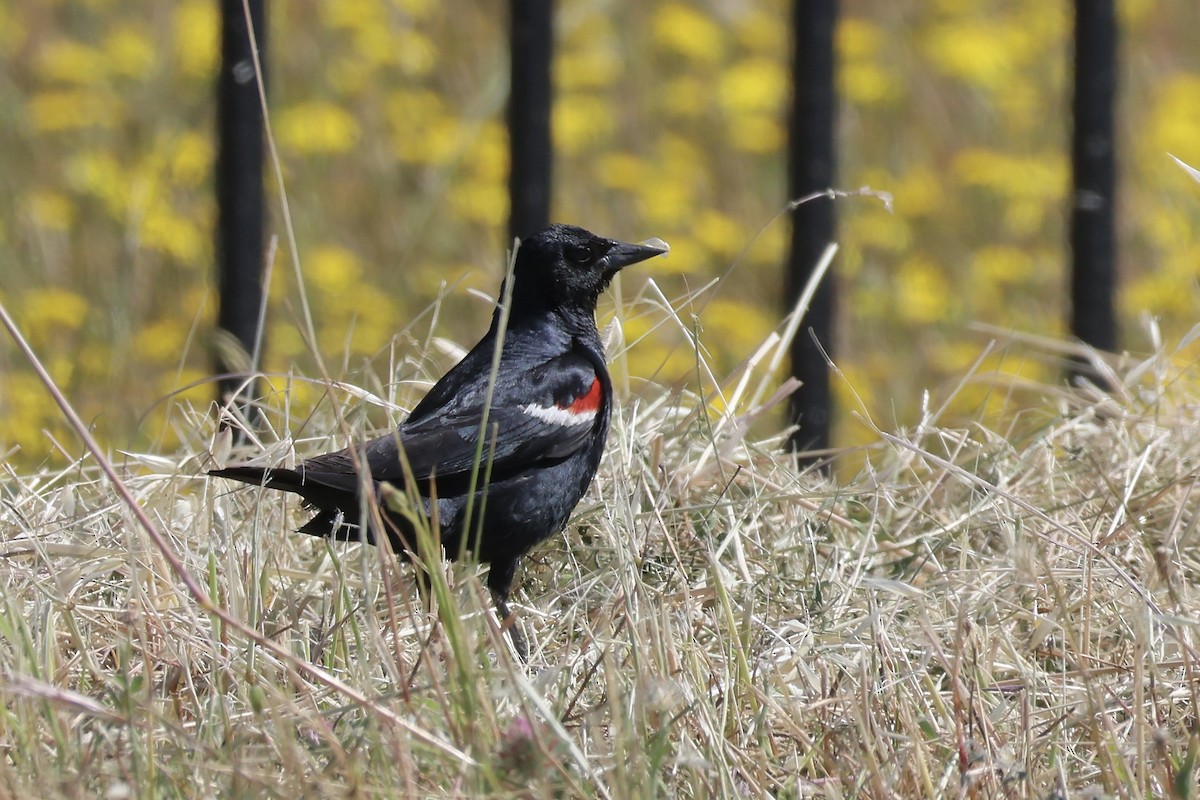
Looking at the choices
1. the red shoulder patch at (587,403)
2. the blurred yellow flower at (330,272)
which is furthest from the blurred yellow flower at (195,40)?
the red shoulder patch at (587,403)

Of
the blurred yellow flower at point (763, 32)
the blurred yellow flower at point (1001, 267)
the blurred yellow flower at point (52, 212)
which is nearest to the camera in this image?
the blurred yellow flower at point (52, 212)

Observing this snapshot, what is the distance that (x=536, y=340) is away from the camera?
3.62 meters

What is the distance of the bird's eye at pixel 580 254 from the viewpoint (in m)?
3.68

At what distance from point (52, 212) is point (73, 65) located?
94 cm

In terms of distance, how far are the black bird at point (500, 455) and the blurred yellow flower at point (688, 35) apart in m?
4.42

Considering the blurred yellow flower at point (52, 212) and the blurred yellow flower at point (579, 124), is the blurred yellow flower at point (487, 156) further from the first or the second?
the blurred yellow flower at point (52, 212)

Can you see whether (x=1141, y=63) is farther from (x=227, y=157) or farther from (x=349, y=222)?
(x=227, y=157)

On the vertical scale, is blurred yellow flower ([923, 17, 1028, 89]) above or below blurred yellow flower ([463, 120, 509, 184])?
above

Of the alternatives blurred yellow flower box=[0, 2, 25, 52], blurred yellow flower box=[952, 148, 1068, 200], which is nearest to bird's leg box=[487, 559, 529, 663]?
blurred yellow flower box=[952, 148, 1068, 200]

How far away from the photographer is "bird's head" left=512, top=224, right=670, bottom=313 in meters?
3.67

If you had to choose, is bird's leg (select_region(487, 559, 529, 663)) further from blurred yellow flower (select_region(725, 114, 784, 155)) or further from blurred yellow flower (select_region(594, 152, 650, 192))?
blurred yellow flower (select_region(725, 114, 784, 155))

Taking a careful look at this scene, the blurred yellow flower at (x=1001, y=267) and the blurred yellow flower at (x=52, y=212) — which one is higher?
the blurred yellow flower at (x=52, y=212)

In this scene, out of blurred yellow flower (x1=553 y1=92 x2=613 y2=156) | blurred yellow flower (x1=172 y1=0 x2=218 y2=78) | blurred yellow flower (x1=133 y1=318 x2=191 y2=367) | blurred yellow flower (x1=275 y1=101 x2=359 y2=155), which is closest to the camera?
blurred yellow flower (x1=133 y1=318 x2=191 y2=367)

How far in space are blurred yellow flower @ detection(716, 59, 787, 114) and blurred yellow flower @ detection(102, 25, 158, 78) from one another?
2636mm
